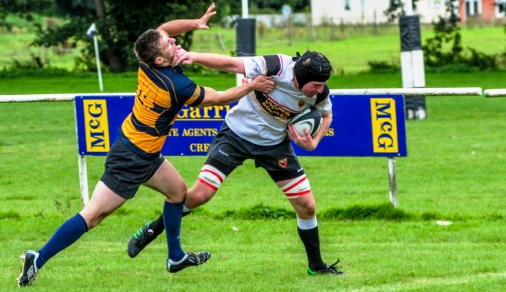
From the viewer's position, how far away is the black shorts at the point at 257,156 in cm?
779

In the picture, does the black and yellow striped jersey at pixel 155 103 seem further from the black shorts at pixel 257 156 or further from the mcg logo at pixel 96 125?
the mcg logo at pixel 96 125

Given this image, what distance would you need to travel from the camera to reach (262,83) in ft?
24.2

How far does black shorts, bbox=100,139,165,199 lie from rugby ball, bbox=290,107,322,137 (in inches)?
46.5

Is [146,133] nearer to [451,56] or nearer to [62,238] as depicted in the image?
[62,238]

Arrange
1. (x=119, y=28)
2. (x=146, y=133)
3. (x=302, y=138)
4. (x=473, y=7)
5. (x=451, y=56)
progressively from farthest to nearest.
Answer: (x=473, y=7) → (x=119, y=28) → (x=451, y=56) → (x=302, y=138) → (x=146, y=133)

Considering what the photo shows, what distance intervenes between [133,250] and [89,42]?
1397 inches

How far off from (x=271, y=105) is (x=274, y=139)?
323 mm

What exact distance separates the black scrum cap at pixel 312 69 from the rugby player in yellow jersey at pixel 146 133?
0.25 m

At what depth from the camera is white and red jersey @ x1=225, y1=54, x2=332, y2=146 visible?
295 inches

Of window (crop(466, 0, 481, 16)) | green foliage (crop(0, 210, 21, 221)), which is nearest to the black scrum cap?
green foliage (crop(0, 210, 21, 221))

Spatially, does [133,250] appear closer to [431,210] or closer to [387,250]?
[387,250]

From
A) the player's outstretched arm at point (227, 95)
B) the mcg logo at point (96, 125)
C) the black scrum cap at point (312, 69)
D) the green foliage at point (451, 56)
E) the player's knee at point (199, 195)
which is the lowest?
the green foliage at point (451, 56)

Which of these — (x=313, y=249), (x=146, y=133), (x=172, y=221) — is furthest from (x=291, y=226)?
(x=146, y=133)

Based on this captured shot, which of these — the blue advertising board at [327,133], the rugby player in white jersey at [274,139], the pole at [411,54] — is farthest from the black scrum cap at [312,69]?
the pole at [411,54]
